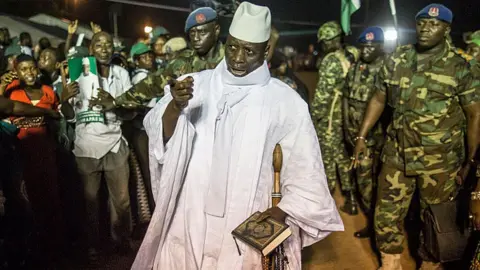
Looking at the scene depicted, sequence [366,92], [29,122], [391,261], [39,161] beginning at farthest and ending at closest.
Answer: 1. [366,92]
2. [39,161]
3. [29,122]
4. [391,261]

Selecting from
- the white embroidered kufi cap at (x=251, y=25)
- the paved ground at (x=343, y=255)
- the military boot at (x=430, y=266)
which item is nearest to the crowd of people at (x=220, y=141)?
the white embroidered kufi cap at (x=251, y=25)

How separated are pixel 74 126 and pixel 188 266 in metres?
3.07

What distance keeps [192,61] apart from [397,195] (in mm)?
2243

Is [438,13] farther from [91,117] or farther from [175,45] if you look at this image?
[175,45]

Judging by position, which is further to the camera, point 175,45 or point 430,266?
point 175,45

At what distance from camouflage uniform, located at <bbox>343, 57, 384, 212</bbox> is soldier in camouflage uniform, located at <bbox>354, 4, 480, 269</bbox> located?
1.51 metres

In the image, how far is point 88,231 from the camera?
15.9 ft

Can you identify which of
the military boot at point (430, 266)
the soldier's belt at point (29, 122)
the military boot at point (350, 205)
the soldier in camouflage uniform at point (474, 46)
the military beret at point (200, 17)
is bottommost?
the military boot at point (350, 205)

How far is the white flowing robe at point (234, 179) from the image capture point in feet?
8.30

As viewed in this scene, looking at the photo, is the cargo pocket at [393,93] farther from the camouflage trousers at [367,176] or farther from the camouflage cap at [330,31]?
the camouflage cap at [330,31]

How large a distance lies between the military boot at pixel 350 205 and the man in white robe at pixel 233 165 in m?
3.80

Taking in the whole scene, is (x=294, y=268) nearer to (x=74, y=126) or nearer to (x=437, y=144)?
(x=437, y=144)

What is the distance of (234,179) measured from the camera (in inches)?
101

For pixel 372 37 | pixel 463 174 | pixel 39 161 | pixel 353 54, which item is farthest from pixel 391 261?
pixel 39 161
